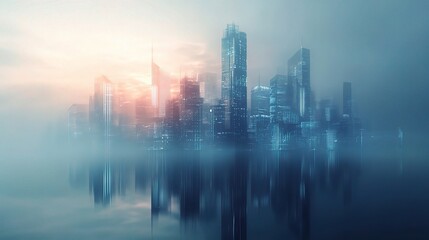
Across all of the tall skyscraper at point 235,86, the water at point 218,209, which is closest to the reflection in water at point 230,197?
the water at point 218,209

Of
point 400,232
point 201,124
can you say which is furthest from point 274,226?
point 201,124

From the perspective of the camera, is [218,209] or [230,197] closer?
[218,209]

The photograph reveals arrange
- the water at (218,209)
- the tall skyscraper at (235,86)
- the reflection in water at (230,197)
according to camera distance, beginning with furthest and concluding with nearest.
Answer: the tall skyscraper at (235,86)
the reflection in water at (230,197)
the water at (218,209)

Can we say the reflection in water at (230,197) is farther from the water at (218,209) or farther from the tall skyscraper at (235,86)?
the tall skyscraper at (235,86)

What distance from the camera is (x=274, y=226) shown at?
33.5 ft

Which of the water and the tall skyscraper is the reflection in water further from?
the tall skyscraper

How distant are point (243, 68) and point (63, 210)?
171ft

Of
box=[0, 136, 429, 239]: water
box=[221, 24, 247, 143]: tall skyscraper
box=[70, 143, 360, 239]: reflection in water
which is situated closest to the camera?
box=[0, 136, 429, 239]: water

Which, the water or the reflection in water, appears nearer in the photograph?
the water

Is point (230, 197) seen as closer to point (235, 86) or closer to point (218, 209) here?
point (218, 209)

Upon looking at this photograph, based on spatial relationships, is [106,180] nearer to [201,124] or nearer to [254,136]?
[201,124]

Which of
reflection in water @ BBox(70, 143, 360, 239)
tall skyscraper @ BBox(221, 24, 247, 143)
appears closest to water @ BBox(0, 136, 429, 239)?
reflection in water @ BBox(70, 143, 360, 239)

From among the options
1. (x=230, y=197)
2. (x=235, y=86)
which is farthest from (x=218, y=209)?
(x=235, y=86)

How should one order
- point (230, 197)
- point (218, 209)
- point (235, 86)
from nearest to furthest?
point (218, 209), point (230, 197), point (235, 86)
